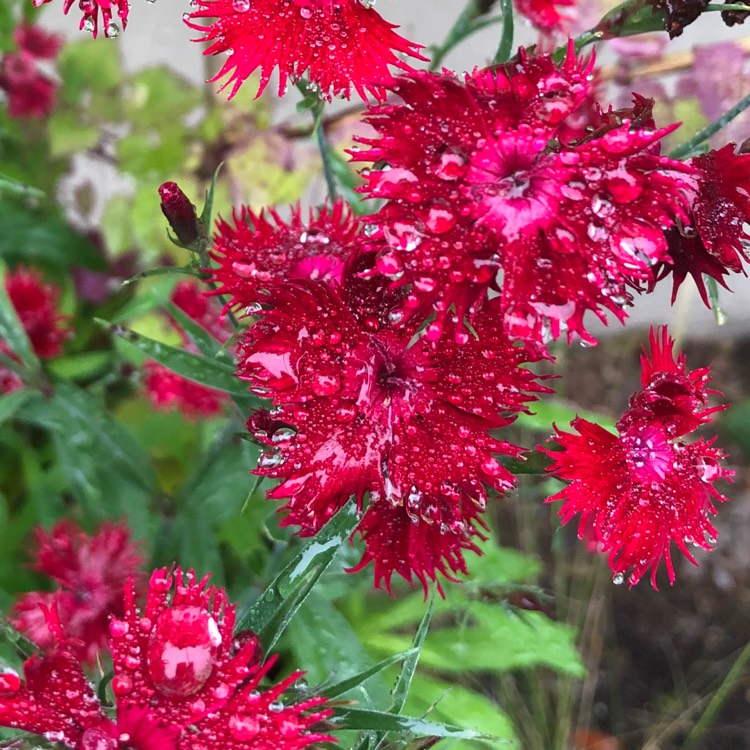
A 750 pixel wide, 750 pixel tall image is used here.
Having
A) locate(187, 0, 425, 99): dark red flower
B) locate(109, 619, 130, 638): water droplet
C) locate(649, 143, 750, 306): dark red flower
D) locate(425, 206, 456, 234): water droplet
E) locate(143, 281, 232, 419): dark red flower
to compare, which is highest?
locate(187, 0, 425, 99): dark red flower

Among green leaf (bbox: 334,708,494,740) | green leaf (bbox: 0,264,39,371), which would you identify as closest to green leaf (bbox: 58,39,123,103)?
green leaf (bbox: 0,264,39,371)

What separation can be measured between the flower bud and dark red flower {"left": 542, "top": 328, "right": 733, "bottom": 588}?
23cm

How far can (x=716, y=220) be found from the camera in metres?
0.33

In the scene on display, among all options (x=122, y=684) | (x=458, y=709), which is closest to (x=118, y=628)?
(x=122, y=684)

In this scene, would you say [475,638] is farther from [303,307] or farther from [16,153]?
[16,153]

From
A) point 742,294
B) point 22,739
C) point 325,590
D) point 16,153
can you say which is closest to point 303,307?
point 22,739

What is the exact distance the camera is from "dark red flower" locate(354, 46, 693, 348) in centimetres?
30

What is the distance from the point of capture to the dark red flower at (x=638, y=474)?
0.39 meters

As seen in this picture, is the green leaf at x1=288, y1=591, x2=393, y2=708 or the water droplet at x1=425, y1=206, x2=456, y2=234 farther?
the green leaf at x1=288, y1=591, x2=393, y2=708

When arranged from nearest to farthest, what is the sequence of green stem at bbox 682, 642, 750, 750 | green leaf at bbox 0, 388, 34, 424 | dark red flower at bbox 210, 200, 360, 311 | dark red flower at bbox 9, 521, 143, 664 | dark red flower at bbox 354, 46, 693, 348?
dark red flower at bbox 354, 46, 693, 348
dark red flower at bbox 210, 200, 360, 311
dark red flower at bbox 9, 521, 143, 664
green leaf at bbox 0, 388, 34, 424
green stem at bbox 682, 642, 750, 750

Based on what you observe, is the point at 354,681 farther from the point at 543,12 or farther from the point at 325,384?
the point at 543,12

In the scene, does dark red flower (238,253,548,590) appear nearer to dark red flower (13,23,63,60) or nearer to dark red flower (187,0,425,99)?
dark red flower (187,0,425,99)

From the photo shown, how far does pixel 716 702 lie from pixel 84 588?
1045mm

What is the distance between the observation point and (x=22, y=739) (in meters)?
0.34
